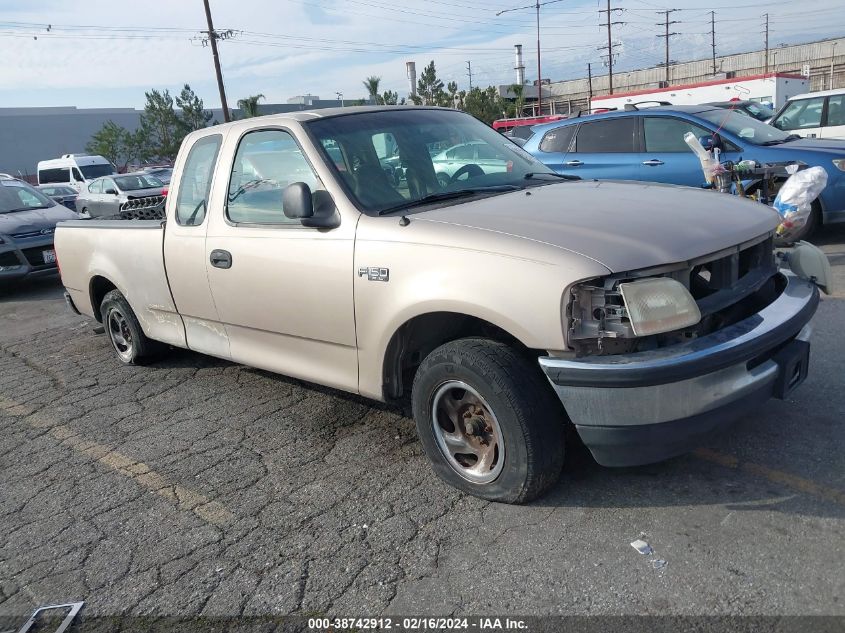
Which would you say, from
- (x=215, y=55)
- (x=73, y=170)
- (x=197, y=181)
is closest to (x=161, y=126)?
(x=215, y=55)

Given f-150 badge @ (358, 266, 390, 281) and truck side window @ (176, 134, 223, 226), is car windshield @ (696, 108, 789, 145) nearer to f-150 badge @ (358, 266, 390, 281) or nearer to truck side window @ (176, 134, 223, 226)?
truck side window @ (176, 134, 223, 226)

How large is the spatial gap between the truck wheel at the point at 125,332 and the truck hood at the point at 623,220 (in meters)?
3.12

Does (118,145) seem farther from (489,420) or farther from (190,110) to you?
(489,420)

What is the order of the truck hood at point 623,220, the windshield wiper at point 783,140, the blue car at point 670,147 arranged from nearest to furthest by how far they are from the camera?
the truck hood at point 623,220 < the blue car at point 670,147 < the windshield wiper at point 783,140

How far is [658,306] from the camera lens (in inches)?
105

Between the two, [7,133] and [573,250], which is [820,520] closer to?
[573,250]

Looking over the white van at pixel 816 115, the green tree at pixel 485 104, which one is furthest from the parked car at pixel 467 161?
the green tree at pixel 485 104

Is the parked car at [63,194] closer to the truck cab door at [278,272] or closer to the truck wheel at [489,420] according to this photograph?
the truck cab door at [278,272]

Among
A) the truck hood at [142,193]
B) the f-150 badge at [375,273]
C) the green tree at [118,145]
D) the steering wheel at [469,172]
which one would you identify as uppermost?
the green tree at [118,145]

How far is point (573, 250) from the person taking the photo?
273 centimetres

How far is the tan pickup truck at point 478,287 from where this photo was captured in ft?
8.87

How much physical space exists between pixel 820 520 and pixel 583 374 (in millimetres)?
1160

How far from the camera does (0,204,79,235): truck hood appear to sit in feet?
32.4

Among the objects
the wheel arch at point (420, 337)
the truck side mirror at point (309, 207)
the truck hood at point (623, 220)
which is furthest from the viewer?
the truck side mirror at point (309, 207)
